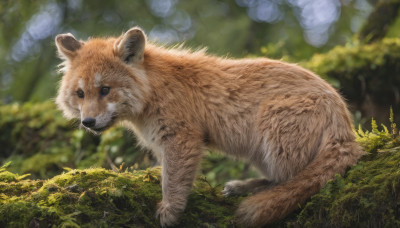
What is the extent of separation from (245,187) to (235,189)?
191 mm

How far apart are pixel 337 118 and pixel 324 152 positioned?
1.82ft

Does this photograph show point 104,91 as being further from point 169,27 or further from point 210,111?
Answer: point 169,27

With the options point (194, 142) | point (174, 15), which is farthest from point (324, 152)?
point (174, 15)

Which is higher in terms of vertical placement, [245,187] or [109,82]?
→ [109,82]

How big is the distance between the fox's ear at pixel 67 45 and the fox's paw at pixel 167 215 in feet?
9.39

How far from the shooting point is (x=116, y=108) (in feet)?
18.3

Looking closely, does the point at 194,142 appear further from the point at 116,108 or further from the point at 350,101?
the point at 350,101

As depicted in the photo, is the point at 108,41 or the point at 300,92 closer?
the point at 300,92

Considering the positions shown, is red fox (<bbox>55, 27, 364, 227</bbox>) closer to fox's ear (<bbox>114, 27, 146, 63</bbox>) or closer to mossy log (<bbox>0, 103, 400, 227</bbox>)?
fox's ear (<bbox>114, 27, 146, 63</bbox>)

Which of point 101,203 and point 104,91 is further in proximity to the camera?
point 104,91

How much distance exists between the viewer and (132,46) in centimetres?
571

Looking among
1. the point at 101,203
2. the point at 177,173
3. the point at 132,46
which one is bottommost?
the point at 101,203

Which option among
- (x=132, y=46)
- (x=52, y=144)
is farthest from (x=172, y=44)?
(x=52, y=144)

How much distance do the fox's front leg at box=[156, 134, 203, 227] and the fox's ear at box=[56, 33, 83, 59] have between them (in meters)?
2.19
